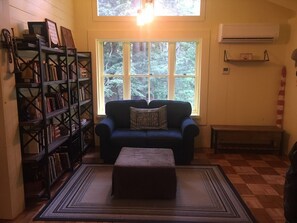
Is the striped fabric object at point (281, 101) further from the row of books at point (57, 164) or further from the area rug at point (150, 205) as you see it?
the row of books at point (57, 164)

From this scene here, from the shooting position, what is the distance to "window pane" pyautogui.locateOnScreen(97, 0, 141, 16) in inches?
172

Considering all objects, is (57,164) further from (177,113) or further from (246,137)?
(246,137)

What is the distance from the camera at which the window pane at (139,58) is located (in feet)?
14.8

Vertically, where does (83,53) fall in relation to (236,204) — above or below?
above

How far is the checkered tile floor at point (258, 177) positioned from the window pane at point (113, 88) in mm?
1808

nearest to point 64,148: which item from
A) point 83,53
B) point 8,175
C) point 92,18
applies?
point 8,175

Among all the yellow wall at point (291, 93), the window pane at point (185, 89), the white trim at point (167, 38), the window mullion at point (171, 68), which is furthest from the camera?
the window pane at point (185, 89)

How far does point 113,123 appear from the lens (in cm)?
415

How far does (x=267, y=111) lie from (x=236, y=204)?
2406 mm

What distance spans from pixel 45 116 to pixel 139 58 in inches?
93.2

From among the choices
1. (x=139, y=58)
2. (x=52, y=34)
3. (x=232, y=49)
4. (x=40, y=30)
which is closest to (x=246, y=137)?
(x=232, y=49)

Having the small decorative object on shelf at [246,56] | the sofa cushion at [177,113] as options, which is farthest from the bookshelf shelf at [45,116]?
the small decorative object on shelf at [246,56]

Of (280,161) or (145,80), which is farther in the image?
(145,80)

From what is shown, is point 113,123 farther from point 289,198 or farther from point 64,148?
point 289,198
